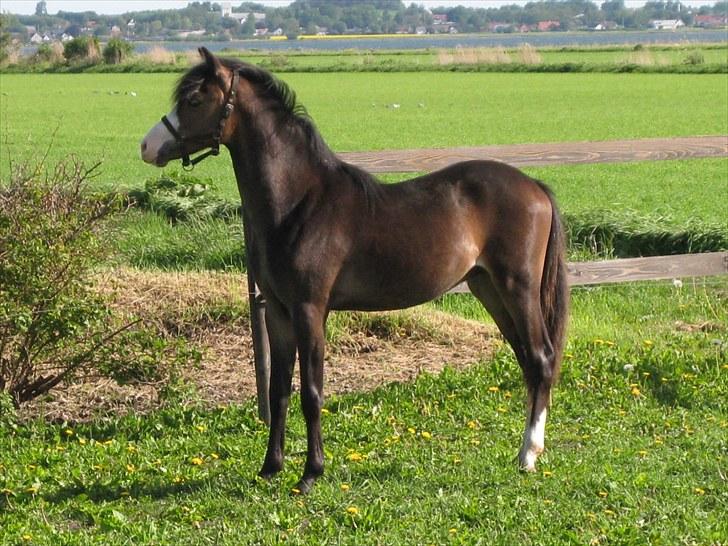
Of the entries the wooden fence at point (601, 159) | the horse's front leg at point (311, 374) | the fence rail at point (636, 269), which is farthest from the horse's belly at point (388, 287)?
the fence rail at point (636, 269)

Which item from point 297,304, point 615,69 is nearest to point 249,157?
point 297,304

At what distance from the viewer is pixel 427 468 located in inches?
249

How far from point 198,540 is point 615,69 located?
171 feet

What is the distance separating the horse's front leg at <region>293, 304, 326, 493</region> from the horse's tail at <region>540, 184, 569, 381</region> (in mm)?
1455

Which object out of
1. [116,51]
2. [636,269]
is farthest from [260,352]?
[116,51]

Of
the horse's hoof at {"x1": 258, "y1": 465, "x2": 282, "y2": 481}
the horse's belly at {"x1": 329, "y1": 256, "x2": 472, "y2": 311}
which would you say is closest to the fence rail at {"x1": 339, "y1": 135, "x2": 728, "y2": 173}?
the horse's belly at {"x1": 329, "y1": 256, "x2": 472, "y2": 311}

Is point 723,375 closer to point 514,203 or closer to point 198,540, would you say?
point 514,203

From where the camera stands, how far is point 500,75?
5597 cm

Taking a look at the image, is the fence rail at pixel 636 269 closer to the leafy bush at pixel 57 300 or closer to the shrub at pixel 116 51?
the leafy bush at pixel 57 300

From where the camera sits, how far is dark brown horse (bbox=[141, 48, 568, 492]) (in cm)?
589

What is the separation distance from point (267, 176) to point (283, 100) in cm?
42

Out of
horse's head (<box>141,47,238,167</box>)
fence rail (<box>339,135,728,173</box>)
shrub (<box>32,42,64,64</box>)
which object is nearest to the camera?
horse's head (<box>141,47,238,167</box>)

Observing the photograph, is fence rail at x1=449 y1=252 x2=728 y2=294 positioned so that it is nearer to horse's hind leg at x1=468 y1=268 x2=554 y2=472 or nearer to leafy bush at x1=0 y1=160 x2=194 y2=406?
horse's hind leg at x1=468 y1=268 x2=554 y2=472

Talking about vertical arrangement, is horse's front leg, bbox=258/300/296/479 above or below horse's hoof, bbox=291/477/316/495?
above
